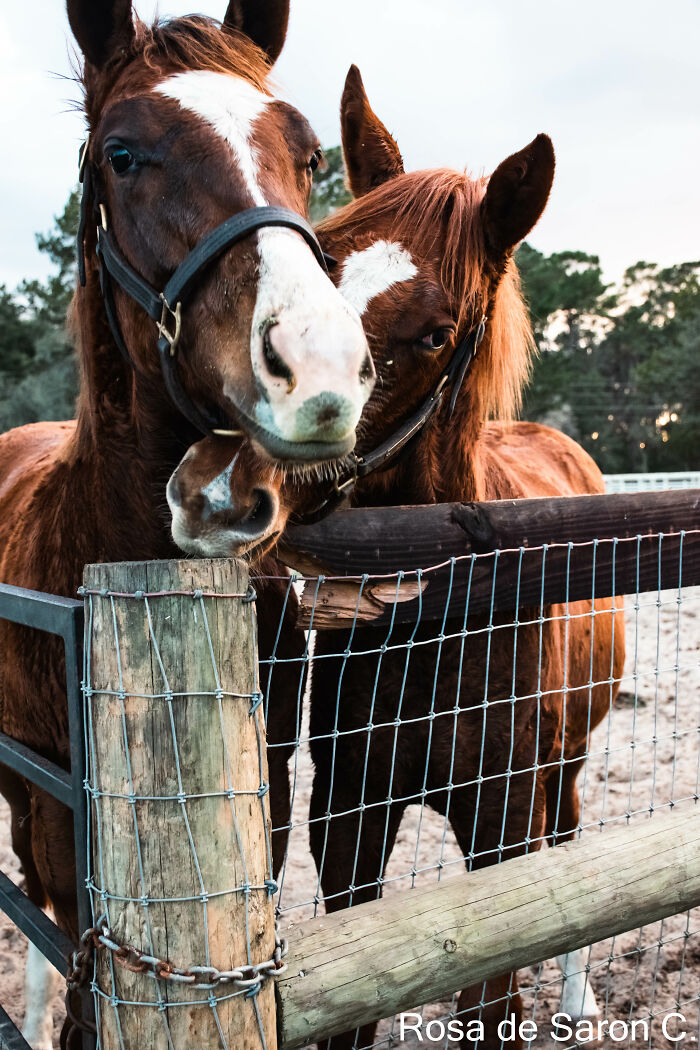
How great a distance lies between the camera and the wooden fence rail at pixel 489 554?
1.70 meters

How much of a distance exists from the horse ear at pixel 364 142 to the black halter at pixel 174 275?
3.63ft

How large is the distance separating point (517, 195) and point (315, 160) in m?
0.64

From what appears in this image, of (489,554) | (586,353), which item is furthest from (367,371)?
(586,353)

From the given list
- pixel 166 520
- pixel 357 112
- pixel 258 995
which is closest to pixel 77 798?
pixel 258 995

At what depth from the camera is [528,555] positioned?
187 centimetres

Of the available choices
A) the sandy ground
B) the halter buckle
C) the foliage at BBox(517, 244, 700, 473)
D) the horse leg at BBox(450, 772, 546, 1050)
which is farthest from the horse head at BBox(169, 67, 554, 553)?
the foliage at BBox(517, 244, 700, 473)

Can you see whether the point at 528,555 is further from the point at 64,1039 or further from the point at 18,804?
the point at 18,804

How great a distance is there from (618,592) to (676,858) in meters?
0.64

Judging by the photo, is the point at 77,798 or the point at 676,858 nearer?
the point at 77,798

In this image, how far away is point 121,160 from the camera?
1635 mm

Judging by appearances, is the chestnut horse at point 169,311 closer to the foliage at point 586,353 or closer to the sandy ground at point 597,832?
the sandy ground at point 597,832

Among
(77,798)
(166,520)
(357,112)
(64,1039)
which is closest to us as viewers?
(77,798)

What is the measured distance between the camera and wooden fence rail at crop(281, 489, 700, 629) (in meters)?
1.70

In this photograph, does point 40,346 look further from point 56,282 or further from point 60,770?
point 60,770
